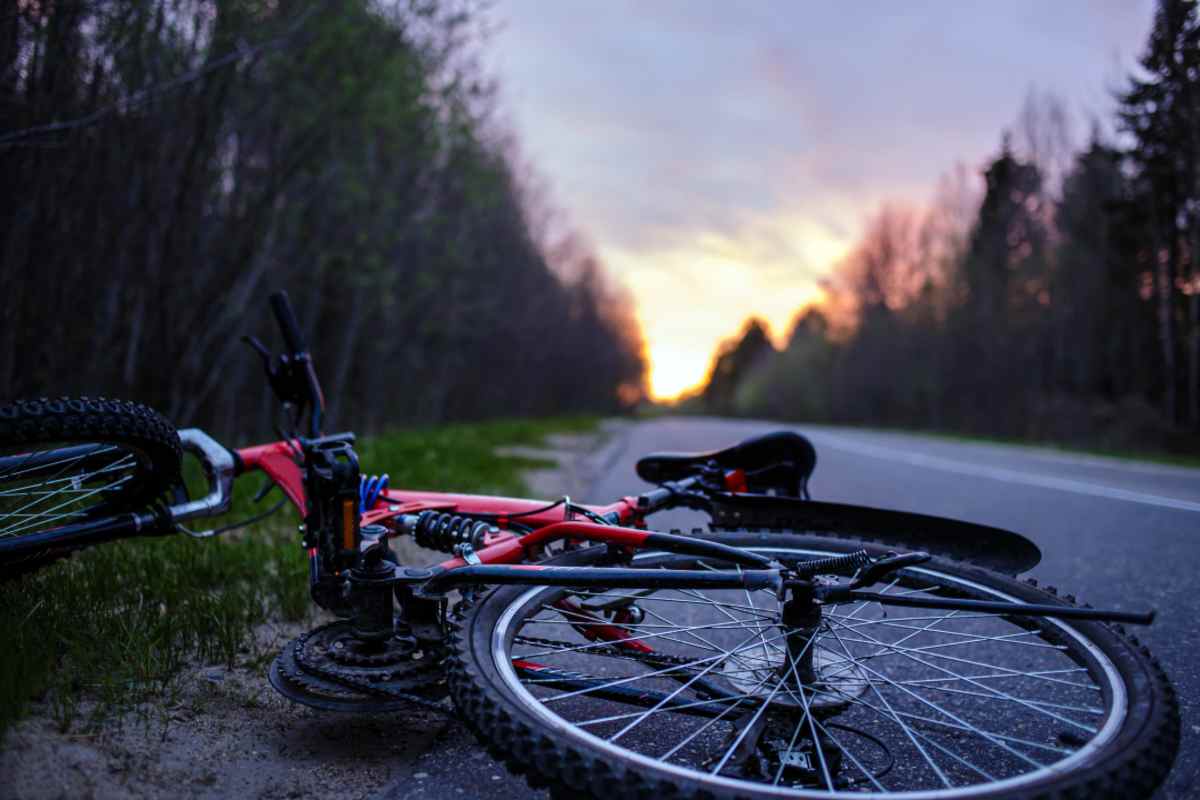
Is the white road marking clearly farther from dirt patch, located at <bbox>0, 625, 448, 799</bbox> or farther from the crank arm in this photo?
dirt patch, located at <bbox>0, 625, 448, 799</bbox>

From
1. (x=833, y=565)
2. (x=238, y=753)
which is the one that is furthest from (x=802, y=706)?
(x=238, y=753)

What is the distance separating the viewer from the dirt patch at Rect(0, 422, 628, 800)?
1895 mm

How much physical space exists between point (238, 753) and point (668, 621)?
1.25 meters

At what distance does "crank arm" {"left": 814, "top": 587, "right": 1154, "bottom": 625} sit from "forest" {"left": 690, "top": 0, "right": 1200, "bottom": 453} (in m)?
11.4

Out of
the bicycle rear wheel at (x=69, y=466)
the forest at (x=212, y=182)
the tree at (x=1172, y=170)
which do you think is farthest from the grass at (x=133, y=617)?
the tree at (x=1172, y=170)

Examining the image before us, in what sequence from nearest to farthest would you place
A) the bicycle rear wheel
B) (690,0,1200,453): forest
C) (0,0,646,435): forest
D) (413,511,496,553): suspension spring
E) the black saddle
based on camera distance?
the bicycle rear wheel < (413,511,496,553): suspension spring < the black saddle < (0,0,646,435): forest < (690,0,1200,453): forest

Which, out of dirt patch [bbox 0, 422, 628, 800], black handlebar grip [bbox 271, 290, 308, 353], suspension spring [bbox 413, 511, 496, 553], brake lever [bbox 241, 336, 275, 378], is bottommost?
dirt patch [bbox 0, 422, 628, 800]

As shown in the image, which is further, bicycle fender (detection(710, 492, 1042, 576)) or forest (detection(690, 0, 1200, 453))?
forest (detection(690, 0, 1200, 453))

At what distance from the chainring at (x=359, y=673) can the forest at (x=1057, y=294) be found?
1200 centimetres

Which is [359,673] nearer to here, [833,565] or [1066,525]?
[833,565]

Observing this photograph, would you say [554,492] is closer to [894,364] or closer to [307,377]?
[307,377]

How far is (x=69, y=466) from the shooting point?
265 centimetres

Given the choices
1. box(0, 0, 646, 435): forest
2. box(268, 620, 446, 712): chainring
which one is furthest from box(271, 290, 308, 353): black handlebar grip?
box(0, 0, 646, 435): forest

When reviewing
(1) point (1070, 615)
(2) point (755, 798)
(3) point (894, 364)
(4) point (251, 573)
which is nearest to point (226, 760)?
(2) point (755, 798)
